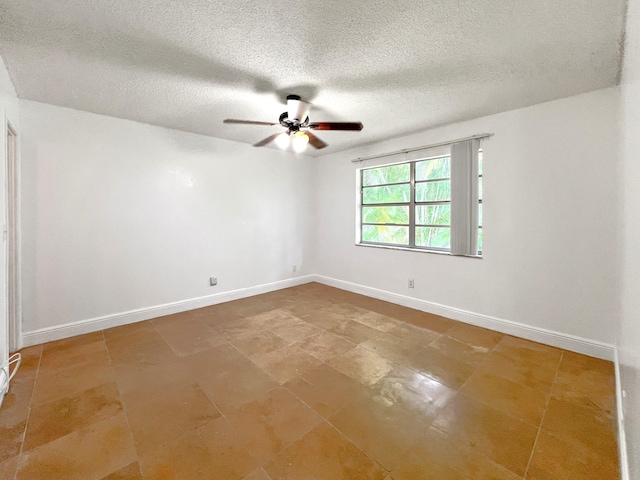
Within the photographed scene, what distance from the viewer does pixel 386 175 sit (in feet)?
14.4

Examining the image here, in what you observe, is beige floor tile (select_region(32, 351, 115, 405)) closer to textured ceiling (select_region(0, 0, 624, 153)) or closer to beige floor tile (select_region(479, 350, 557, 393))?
textured ceiling (select_region(0, 0, 624, 153))

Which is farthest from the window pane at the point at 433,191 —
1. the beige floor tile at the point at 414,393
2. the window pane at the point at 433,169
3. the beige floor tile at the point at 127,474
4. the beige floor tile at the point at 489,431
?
the beige floor tile at the point at 127,474

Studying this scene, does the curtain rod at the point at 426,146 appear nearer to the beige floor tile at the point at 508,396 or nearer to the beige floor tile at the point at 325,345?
the beige floor tile at the point at 508,396

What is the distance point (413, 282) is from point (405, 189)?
1.45 m

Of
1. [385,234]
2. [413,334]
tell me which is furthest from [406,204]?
[413,334]

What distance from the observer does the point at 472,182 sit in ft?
10.4

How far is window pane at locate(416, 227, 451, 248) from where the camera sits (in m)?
3.66

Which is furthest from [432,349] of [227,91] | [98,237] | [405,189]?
[98,237]

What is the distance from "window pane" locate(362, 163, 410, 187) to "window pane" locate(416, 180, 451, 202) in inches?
11.8

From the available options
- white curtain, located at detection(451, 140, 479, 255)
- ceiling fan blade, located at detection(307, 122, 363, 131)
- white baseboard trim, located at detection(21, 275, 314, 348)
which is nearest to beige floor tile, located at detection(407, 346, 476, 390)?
white curtain, located at detection(451, 140, 479, 255)

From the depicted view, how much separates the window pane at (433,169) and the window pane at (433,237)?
755 millimetres

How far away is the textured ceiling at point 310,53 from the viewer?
154cm

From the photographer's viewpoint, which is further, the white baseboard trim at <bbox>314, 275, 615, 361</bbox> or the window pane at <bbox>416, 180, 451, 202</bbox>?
the window pane at <bbox>416, 180, 451, 202</bbox>

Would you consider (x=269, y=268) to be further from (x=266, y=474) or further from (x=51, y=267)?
(x=266, y=474)
